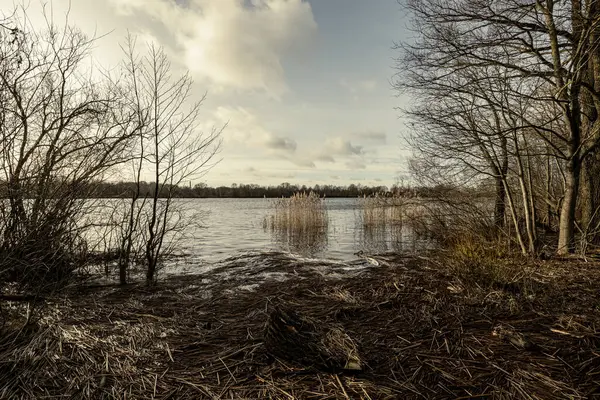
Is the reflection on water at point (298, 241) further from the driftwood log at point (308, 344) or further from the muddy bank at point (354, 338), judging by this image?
the driftwood log at point (308, 344)

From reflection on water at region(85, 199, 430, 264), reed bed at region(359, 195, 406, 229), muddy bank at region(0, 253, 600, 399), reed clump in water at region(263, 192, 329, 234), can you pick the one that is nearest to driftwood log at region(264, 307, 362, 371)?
muddy bank at region(0, 253, 600, 399)

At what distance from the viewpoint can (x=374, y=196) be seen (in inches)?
725

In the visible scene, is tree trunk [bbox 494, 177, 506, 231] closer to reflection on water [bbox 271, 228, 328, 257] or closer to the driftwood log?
reflection on water [bbox 271, 228, 328, 257]

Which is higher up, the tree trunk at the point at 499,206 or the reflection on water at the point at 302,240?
the tree trunk at the point at 499,206

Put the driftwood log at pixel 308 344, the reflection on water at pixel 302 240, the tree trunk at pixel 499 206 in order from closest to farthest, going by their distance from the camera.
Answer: the driftwood log at pixel 308 344, the tree trunk at pixel 499 206, the reflection on water at pixel 302 240

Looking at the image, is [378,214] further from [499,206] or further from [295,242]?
[499,206]

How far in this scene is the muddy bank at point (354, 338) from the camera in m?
2.40

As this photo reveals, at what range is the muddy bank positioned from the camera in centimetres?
240

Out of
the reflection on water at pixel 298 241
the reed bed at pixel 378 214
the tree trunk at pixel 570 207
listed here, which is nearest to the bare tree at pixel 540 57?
the tree trunk at pixel 570 207

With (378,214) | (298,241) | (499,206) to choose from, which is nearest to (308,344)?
(499,206)

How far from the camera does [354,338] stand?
3.15 meters

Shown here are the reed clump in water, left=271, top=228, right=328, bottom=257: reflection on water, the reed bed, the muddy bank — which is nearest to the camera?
the muddy bank

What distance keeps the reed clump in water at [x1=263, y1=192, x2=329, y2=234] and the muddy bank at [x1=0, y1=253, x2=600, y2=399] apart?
11556mm

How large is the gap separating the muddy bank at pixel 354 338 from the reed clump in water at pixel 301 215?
37.9ft
